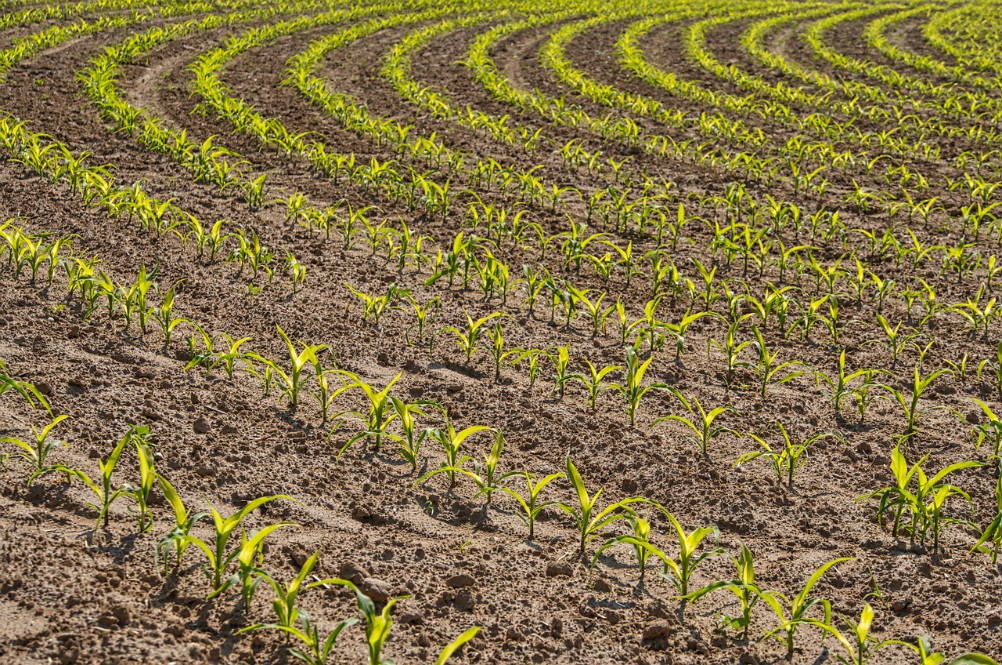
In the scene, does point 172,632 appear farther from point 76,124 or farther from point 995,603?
point 76,124

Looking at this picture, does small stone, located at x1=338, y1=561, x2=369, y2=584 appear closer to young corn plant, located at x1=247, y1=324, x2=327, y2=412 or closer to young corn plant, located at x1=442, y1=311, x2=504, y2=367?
young corn plant, located at x1=247, y1=324, x2=327, y2=412

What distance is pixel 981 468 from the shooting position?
377cm

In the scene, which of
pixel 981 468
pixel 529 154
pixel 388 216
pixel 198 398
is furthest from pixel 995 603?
pixel 529 154

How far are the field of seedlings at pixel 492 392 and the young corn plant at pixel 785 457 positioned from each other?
0.10 ft

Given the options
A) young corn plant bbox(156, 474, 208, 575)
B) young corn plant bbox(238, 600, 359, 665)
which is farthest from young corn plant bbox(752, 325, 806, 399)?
young corn plant bbox(156, 474, 208, 575)

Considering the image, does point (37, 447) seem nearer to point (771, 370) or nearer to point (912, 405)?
point (771, 370)

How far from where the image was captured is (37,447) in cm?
343

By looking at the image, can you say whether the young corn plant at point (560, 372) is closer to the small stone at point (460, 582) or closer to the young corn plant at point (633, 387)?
the young corn plant at point (633, 387)

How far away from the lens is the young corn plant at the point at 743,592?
2777 mm

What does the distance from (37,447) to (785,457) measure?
2.83 metres

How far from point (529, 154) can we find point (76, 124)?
422 cm

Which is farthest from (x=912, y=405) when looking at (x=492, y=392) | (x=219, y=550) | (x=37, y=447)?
(x=37, y=447)

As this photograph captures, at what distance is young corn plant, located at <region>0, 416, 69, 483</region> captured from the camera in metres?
3.27

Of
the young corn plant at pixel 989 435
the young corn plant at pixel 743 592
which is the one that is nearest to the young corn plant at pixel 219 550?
the young corn plant at pixel 743 592
